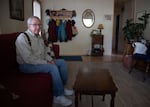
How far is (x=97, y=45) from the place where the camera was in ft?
23.7

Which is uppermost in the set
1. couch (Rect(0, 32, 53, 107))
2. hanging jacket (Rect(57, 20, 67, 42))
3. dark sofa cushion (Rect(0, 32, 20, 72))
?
hanging jacket (Rect(57, 20, 67, 42))

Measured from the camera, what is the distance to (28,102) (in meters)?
1.96

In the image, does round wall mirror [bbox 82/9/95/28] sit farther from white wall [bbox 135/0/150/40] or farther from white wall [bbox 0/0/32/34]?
white wall [bbox 0/0/32/34]

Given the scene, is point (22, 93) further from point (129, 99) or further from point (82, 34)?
point (82, 34)

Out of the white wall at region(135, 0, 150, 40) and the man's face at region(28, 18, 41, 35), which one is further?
the white wall at region(135, 0, 150, 40)

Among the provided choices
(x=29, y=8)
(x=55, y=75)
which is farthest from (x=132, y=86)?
(x=29, y=8)

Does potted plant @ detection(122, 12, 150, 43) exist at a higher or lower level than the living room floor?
higher

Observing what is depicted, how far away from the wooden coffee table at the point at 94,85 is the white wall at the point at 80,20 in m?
4.98

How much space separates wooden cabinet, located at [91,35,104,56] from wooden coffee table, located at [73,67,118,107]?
466cm

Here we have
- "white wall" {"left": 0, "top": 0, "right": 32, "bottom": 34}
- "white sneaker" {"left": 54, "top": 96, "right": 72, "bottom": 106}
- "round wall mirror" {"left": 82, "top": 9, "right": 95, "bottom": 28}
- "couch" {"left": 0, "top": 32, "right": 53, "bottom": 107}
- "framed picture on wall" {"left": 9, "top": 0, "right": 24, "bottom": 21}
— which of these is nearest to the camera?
A: "couch" {"left": 0, "top": 32, "right": 53, "bottom": 107}

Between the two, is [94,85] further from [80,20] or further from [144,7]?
[80,20]

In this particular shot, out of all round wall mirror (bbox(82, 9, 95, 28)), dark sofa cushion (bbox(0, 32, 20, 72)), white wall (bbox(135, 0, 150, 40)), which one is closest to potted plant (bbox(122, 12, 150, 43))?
white wall (bbox(135, 0, 150, 40))

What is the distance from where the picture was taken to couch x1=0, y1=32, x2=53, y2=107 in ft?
5.96

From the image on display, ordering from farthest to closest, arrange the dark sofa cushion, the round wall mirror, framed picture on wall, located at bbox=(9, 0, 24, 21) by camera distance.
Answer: the round wall mirror < framed picture on wall, located at bbox=(9, 0, 24, 21) < the dark sofa cushion
